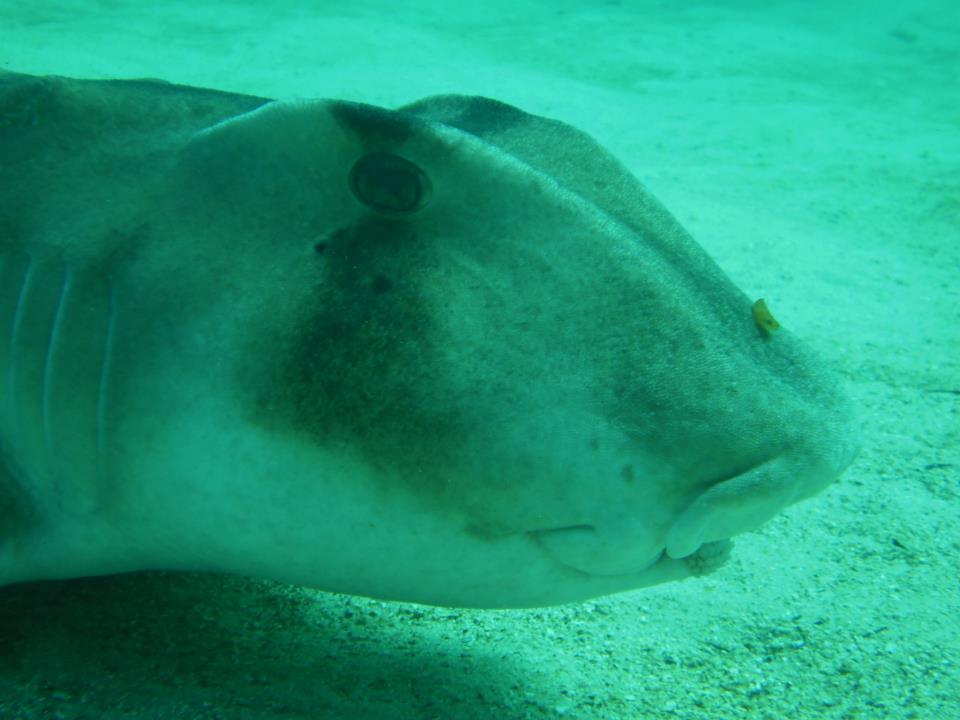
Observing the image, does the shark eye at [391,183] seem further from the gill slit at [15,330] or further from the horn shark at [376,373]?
the gill slit at [15,330]

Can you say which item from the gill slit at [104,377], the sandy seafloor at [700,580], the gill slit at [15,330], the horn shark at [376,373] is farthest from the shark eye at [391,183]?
the sandy seafloor at [700,580]

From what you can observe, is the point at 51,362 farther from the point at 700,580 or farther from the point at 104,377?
the point at 700,580

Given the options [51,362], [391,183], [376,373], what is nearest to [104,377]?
[51,362]

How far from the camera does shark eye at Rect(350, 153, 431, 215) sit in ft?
5.31

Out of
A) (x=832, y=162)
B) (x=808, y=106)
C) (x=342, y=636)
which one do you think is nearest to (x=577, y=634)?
(x=342, y=636)

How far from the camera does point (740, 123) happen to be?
10.7 meters

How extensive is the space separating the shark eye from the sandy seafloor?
121 centimetres

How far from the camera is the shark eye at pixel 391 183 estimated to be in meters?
1.62

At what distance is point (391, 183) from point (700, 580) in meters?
1.95

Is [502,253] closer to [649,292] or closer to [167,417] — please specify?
[649,292]

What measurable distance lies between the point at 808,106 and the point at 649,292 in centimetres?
1221

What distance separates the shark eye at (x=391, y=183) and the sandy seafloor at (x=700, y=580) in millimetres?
1214

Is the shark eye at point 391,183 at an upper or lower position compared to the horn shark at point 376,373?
upper

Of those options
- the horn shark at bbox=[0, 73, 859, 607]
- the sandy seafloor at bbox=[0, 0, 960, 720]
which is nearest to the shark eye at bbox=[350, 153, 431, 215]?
the horn shark at bbox=[0, 73, 859, 607]
